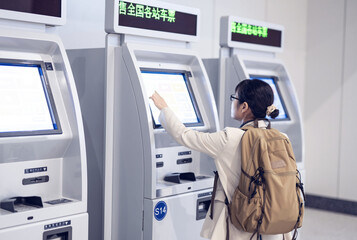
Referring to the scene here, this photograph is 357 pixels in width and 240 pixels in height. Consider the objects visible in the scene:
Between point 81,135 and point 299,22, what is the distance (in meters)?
4.31

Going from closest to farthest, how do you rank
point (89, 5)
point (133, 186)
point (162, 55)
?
point (133, 186)
point (162, 55)
point (89, 5)

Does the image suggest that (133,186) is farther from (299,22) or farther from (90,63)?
(299,22)

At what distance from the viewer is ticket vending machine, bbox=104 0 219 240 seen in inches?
101

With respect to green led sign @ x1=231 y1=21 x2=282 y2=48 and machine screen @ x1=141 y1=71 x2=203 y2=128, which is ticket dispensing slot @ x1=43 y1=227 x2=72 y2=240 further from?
green led sign @ x1=231 y1=21 x2=282 y2=48

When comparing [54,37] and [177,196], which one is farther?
[177,196]

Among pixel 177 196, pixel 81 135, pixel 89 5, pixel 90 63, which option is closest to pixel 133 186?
pixel 177 196

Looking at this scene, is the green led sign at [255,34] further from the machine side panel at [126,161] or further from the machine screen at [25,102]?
the machine screen at [25,102]

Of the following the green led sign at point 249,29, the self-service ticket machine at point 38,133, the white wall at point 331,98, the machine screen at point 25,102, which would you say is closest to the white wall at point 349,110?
the white wall at point 331,98

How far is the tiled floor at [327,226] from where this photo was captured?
486 cm

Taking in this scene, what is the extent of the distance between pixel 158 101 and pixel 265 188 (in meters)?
0.71

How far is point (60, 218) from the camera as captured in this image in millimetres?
2113

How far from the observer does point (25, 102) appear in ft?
6.86

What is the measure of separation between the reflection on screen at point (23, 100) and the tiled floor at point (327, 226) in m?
3.37

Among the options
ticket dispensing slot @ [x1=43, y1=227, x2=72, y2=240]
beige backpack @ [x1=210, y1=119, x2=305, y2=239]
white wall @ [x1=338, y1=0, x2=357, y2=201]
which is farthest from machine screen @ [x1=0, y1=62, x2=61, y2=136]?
white wall @ [x1=338, y1=0, x2=357, y2=201]
